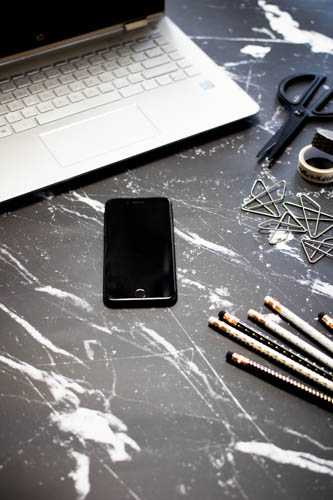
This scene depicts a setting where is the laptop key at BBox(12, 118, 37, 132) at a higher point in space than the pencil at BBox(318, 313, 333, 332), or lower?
higher

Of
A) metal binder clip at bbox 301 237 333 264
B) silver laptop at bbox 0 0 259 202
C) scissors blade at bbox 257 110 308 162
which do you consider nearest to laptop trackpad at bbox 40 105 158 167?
silver laptop at bbox 0 0 259 202

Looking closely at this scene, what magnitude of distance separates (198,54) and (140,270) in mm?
446

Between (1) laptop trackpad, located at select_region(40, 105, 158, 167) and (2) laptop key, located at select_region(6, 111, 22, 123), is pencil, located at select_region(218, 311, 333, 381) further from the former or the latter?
(2) laptop key, located at select_region(6, 111, 22, 123)

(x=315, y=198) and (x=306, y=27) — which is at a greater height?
(x=306, y=27)

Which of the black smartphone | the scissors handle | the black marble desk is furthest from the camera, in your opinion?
the scissors handle

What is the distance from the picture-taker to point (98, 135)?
81cm

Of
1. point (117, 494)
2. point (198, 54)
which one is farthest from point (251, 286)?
point (198, 54)

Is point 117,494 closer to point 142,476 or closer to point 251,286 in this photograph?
point 142,476

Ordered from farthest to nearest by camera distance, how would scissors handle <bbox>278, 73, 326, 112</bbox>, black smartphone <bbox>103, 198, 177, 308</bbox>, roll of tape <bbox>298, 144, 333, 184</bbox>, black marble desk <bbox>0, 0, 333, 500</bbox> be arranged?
scissors handle <bbox>278, 73, 326, 112</bbox>
roll of tape <bbox>298, 144, 333, 184</bbox>
black smartphone <bbox>103, 198, 177, 308</bbox>
black marble desk <bbox>0, 0, 333, 500</bbox>

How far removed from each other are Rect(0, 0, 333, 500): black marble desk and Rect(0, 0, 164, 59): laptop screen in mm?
286

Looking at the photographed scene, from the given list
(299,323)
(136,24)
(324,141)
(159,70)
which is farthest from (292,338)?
(136,24)

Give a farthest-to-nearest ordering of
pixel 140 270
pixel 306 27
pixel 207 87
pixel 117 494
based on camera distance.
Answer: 1. pixel 306 27
2. pixel 207 87
3. pixel 140 270
4. pixel 117 494

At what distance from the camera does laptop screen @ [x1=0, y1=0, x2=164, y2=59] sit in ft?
2.79

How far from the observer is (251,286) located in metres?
0.69
